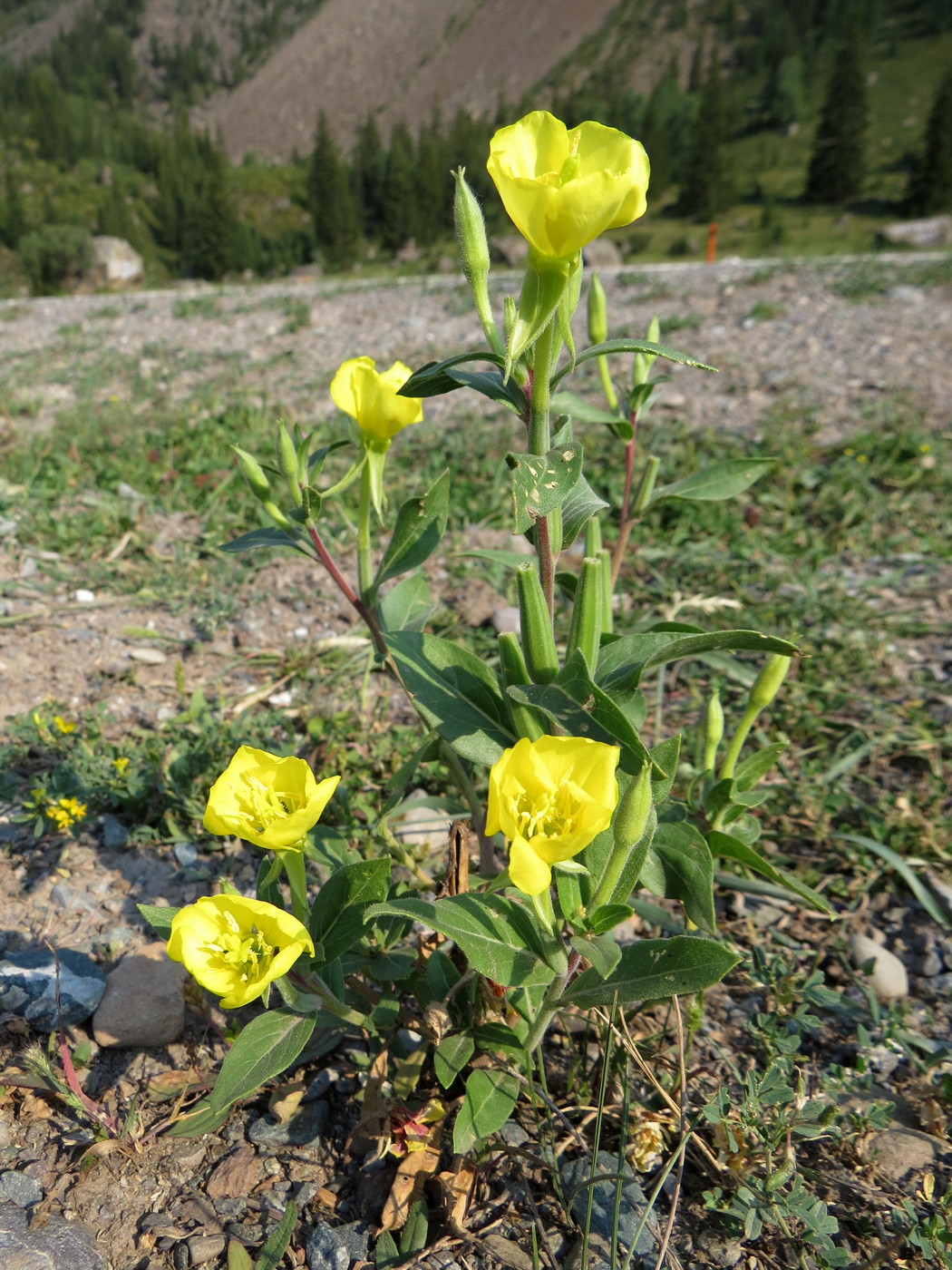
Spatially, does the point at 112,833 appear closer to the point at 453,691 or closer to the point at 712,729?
the point at 453,691

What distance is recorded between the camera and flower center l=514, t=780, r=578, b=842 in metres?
1.20

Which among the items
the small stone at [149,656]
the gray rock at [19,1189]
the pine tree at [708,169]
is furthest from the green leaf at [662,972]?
the pine tree at [708,169]

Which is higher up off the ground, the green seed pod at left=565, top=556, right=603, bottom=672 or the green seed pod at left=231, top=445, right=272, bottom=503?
the green seed pod at left=231, top=445, right=272, bottom=503

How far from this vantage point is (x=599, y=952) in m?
1.26

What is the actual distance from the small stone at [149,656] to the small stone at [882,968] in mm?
2556

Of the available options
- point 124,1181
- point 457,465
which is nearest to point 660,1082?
point 124,1181

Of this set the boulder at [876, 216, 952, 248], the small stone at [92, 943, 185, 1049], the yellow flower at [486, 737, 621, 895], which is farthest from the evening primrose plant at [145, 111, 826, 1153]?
the boulder at [876, 216, 952, 248]

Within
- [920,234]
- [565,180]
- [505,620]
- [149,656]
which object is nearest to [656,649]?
[565,180]

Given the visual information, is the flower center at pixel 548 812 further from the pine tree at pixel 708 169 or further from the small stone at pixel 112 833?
the pine tree at pixel 708 169

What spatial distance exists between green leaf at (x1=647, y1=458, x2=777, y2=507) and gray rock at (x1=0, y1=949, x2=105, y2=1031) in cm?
182

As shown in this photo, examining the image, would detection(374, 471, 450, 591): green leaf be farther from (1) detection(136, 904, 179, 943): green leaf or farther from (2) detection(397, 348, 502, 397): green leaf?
(1) detection(136, 904, 179, 943): green leaf

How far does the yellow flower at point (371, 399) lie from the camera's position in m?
1.78

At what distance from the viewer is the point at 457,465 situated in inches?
183

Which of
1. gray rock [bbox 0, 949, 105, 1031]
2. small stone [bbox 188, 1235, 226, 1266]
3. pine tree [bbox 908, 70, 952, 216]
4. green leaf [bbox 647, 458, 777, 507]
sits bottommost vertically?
small stone [bbox 188, 1235, 226, 1266]
